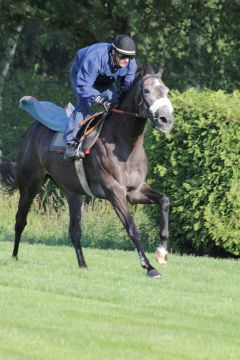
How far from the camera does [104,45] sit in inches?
444

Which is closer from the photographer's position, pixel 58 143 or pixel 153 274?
pixel 153 274

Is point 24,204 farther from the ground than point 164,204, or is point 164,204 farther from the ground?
point 164,204

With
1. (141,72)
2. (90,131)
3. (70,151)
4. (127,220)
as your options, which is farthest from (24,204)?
(141,72)

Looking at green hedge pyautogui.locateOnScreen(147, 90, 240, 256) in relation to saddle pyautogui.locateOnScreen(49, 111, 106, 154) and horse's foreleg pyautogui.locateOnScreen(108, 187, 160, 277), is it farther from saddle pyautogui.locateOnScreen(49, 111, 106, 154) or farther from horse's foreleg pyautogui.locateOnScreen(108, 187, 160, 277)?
horse's foreleg pyautogui.locateOnScreen(108, 187, 160, 277)

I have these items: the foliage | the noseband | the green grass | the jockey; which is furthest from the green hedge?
the foliage

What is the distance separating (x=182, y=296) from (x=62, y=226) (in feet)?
25.0

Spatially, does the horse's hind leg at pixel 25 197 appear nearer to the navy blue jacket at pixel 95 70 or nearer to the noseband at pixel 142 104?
the navy blue jacket at pixel 95 70

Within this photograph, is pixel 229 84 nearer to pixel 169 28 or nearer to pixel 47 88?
pixel 169 28

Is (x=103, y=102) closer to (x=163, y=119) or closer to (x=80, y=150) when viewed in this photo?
(x=80, y=150)

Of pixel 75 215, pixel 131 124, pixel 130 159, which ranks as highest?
pixel 131 124

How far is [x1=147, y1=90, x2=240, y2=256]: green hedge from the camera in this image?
14039 millimetres

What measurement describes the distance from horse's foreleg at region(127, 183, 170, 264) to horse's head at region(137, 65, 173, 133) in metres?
0.84

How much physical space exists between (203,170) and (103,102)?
3347 millimetres

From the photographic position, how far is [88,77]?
36.6 ft
